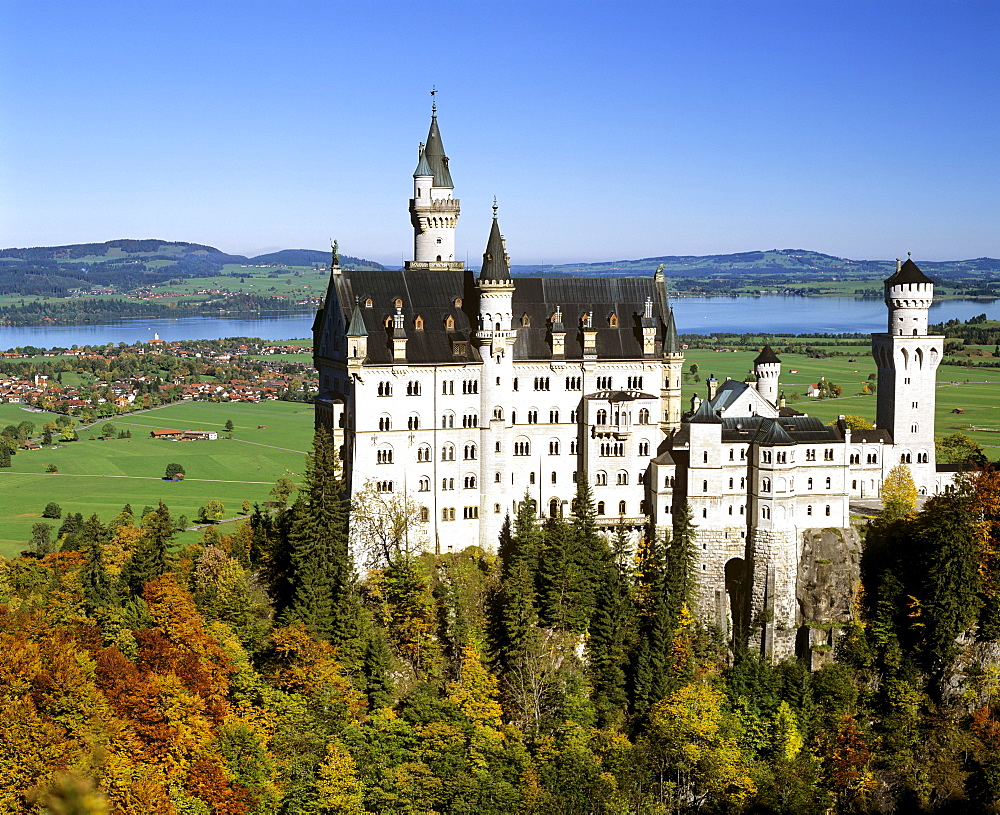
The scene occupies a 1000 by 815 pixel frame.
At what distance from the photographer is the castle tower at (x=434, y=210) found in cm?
8425

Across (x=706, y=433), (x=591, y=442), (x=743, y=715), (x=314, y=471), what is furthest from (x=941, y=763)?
(x=314, y=471)

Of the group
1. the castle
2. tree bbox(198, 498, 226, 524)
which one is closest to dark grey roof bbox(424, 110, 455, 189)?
the castle

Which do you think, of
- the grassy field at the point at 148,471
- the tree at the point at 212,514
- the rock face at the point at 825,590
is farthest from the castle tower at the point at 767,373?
the grassy field at the point at 148,471

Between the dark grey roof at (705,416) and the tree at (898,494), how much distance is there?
12071mm

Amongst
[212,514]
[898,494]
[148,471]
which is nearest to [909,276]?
[898,494]

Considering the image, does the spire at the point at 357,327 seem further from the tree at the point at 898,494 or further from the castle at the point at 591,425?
the tree at the point at 898,494

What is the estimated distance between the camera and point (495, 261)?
75.2 metres

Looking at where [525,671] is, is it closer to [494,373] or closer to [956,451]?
[494,373]

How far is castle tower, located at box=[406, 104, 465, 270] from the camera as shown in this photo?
8425cm

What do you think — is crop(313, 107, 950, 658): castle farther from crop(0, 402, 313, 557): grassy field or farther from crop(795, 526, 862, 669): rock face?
crop(0, 402, 313, 557): grassy field

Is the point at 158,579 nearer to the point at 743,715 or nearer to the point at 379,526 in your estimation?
the point at 379,526

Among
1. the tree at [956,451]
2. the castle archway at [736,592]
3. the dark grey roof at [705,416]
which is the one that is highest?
the dark grey roof at [705,416]

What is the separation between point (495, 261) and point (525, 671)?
1013 inches

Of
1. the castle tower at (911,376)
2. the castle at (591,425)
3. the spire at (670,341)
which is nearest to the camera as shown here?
the castle at (591,425)
